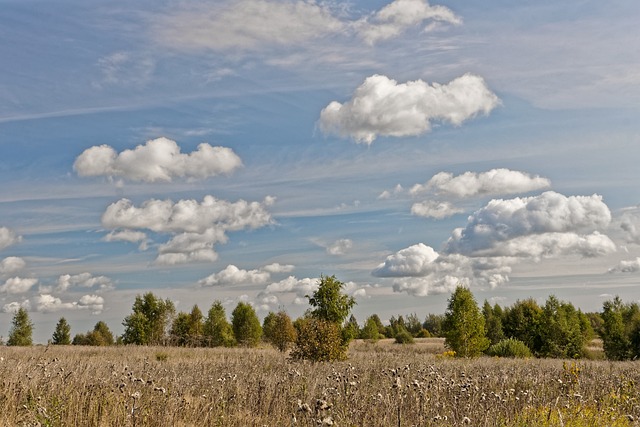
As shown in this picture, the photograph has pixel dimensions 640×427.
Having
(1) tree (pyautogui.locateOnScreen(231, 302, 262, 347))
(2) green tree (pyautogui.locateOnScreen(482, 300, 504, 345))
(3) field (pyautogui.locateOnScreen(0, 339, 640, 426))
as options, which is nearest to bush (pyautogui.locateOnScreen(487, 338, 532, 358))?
(2) green tree (pyautogui.locateOnScreen(482, 300, 504, 345))

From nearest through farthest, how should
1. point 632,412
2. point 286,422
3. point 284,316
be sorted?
1. point 286,422
2. point 632,412
3. point 284,316

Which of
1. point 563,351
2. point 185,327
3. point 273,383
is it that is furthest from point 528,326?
point 273,383

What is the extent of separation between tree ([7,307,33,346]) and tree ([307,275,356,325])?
140ft

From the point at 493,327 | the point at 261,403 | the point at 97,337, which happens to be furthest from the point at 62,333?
the point at 261,403

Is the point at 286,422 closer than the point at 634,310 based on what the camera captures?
Yes

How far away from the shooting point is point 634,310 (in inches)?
1897

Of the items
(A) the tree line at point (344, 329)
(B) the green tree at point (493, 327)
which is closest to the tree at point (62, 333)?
(A) the tree line at point (344, 329)

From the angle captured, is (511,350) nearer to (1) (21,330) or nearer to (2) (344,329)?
(2) (344,329)

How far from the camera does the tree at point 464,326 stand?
31844mm

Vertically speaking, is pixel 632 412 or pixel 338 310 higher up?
pixel 338 310

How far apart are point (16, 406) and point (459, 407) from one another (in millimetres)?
6833

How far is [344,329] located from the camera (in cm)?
2497

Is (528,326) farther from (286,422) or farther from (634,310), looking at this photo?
(286,422)

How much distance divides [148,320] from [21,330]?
1355 cm
